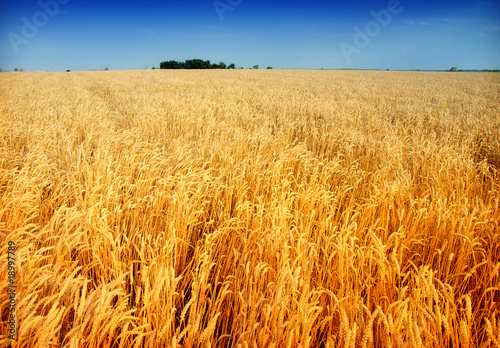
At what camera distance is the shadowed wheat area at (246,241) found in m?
1.36

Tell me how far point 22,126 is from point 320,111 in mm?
6589

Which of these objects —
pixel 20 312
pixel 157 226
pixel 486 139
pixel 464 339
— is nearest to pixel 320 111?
pixel 486 139

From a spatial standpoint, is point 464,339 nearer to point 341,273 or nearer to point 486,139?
point 341,273

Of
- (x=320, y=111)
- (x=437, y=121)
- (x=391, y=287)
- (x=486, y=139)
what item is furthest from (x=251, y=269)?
(x=437, y=121)

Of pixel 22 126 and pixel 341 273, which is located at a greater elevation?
pixel 22 126

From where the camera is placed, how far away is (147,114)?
255 inches

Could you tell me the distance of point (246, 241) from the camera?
1.98 meters

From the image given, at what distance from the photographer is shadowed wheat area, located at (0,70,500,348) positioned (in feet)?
4.46

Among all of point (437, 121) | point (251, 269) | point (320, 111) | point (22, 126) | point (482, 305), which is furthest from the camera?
point (320, 111)

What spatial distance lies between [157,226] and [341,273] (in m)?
1.59

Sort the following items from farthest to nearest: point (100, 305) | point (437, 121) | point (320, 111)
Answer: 1. point (320, 111)
2. point (437, 121)
3. point (100, 305)

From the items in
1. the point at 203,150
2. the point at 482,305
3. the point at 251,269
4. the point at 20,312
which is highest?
the point at 203,150

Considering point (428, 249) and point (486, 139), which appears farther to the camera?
point (486, 139)

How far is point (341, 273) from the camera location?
66.8 inches
